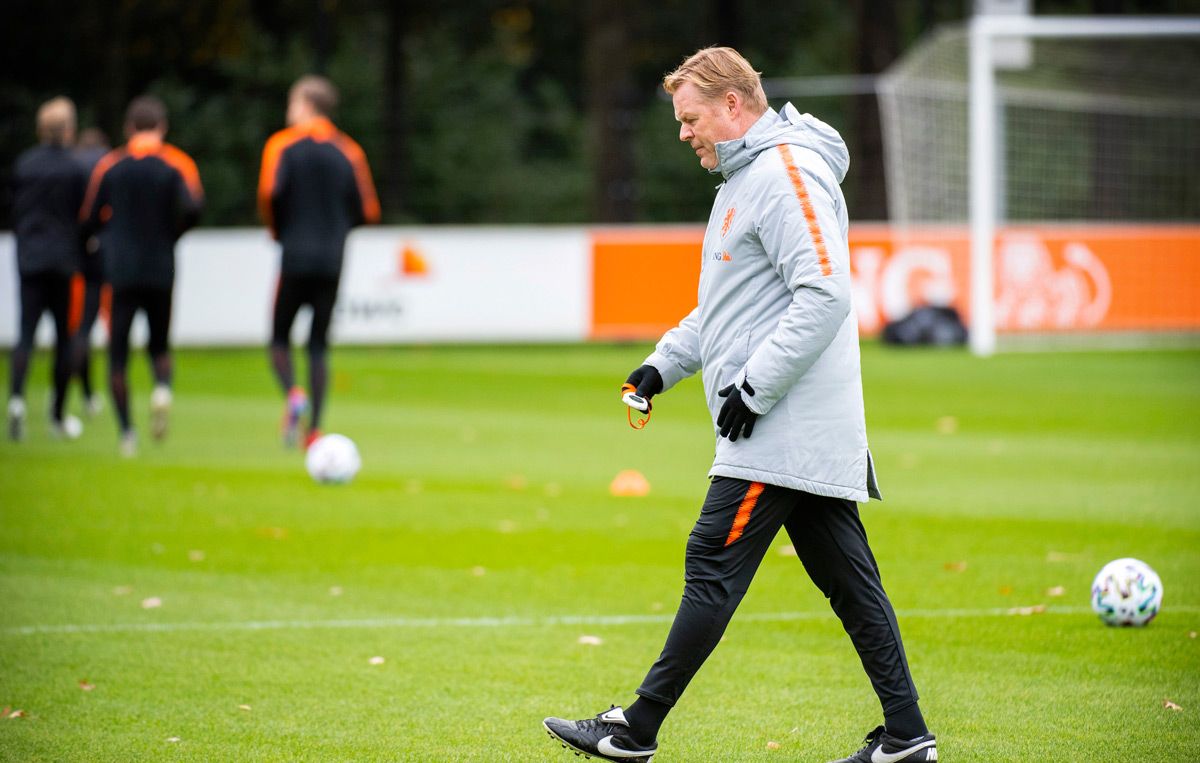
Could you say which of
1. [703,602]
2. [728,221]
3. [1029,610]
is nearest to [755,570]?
[703,602]

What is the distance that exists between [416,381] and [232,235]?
581 cm

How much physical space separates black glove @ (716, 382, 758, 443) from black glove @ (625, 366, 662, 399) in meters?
0.40

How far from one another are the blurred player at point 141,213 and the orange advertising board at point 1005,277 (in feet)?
35.3

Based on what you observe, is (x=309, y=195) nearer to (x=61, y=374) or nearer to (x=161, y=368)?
(x=161, y=368)

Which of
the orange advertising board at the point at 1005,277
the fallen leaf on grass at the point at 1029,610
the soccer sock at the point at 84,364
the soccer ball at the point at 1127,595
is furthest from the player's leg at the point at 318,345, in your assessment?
the orange advertising board at the point at 1005,277

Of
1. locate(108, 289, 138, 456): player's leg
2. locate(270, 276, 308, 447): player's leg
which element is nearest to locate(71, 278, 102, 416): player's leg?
locate(108, 289, 138, 456): player's leg

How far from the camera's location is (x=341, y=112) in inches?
1318

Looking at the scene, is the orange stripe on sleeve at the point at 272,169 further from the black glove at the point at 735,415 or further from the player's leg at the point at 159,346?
the black glove at the point at 735,415

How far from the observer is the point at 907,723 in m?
4.50

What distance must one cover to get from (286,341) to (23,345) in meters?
2.29

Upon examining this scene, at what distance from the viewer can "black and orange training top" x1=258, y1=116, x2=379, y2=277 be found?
37.0 feet

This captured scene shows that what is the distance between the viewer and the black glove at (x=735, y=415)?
4.31 metres

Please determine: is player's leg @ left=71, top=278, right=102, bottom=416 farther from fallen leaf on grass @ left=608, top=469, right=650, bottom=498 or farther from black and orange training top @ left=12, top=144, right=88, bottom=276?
fallen leaf on grass @ left=608, top=469, right=650, bottom=498

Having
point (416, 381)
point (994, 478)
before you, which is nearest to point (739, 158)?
point (994, 478)
